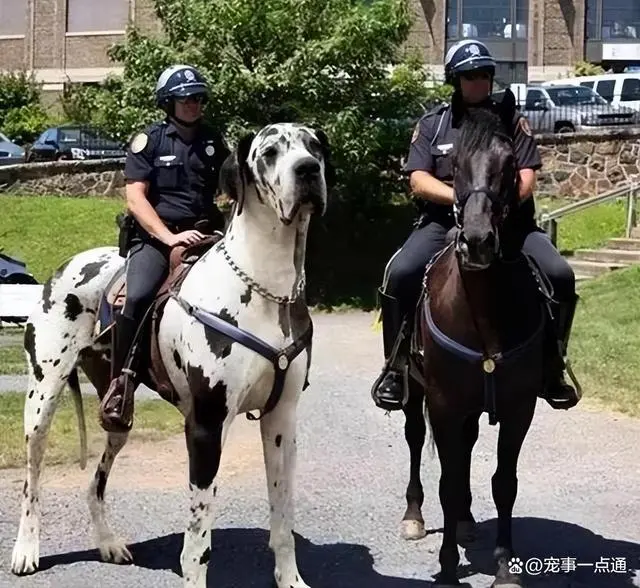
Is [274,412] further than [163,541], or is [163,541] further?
[163,541]

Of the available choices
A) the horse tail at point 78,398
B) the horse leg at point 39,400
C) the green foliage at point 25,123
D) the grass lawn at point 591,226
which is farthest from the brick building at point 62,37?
the horse leg at point 39,400

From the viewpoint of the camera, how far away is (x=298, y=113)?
2123 cm

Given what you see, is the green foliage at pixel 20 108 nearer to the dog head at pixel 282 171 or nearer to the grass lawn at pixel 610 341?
the grass lawn at pixel 610 341

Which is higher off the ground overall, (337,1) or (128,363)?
(337,1)

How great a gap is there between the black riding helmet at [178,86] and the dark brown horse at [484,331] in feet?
4.91

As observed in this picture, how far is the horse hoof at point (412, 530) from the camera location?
23.7 feet

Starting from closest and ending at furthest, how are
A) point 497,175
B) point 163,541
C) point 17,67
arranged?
point 497,175, point 163,541, point 17,67

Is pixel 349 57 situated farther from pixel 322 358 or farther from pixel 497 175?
pixel 497 175

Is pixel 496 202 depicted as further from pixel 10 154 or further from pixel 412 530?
pixel 10 154

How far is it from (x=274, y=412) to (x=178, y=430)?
480cm

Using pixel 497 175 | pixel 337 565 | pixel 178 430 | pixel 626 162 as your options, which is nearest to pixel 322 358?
pixel 178 430

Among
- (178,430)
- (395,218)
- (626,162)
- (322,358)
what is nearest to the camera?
(178,430)

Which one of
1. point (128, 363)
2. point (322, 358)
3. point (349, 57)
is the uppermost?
point (349, 57)

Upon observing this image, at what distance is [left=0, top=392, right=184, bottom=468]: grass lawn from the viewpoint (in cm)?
958
